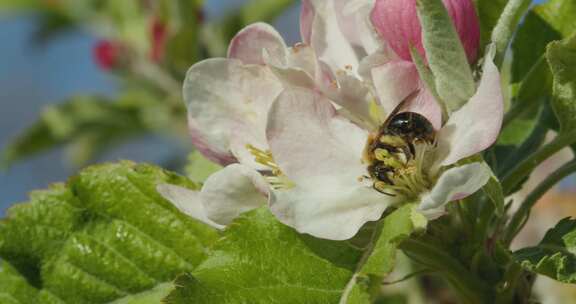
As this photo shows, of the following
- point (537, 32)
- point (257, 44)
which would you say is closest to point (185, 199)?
point (257, 44)

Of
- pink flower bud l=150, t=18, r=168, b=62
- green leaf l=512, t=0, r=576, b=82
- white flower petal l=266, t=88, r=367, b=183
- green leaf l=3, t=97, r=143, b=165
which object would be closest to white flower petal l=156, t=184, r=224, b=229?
white flower petal l=266, t=88, r=367, b=183

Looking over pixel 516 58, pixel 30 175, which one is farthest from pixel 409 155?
pixel 30 175

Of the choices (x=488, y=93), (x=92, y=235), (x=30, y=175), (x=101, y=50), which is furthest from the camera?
(x=30, y=175)

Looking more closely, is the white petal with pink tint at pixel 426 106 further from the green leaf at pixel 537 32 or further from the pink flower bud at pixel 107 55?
the pink flower bud at pixel 107 55

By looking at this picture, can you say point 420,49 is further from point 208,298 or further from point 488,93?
point 208,298

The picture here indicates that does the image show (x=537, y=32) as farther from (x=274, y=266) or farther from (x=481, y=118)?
(x=274, y=266)

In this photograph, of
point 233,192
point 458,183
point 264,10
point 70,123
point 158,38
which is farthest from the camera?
point 264,10
